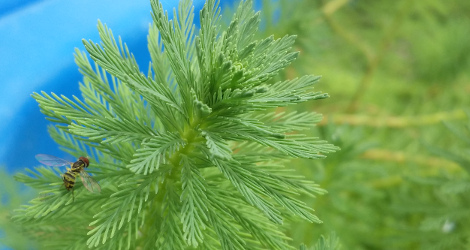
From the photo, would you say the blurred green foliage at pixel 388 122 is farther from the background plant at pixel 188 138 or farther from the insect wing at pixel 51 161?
the insect wing at pixel 51 161

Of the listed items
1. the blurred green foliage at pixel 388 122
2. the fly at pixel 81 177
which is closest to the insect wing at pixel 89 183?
the fly at pixel 81 177

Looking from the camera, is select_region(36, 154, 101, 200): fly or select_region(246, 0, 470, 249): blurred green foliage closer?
select_region(36, 154, 101, 200): fly

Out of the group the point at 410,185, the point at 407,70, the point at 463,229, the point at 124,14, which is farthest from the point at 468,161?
the point at 407,70

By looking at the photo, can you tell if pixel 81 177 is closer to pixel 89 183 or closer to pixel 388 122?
pixel 89 183

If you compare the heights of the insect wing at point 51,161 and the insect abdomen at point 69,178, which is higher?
the insect wing at point 51,161

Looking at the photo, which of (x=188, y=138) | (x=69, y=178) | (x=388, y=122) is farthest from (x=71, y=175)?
(x=388, y=122)

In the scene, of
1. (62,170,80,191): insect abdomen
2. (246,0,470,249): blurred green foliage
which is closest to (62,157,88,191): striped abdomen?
(62,170,80,191): insect abdomen

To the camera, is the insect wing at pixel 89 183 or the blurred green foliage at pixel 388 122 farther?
the blurred green foliage at pixel 388 122

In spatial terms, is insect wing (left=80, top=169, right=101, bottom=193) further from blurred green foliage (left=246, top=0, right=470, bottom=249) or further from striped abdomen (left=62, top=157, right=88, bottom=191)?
blurred green foliage (left=246, top=0, right=470, bottom=249)

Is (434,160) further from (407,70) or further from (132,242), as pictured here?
(132,242)
